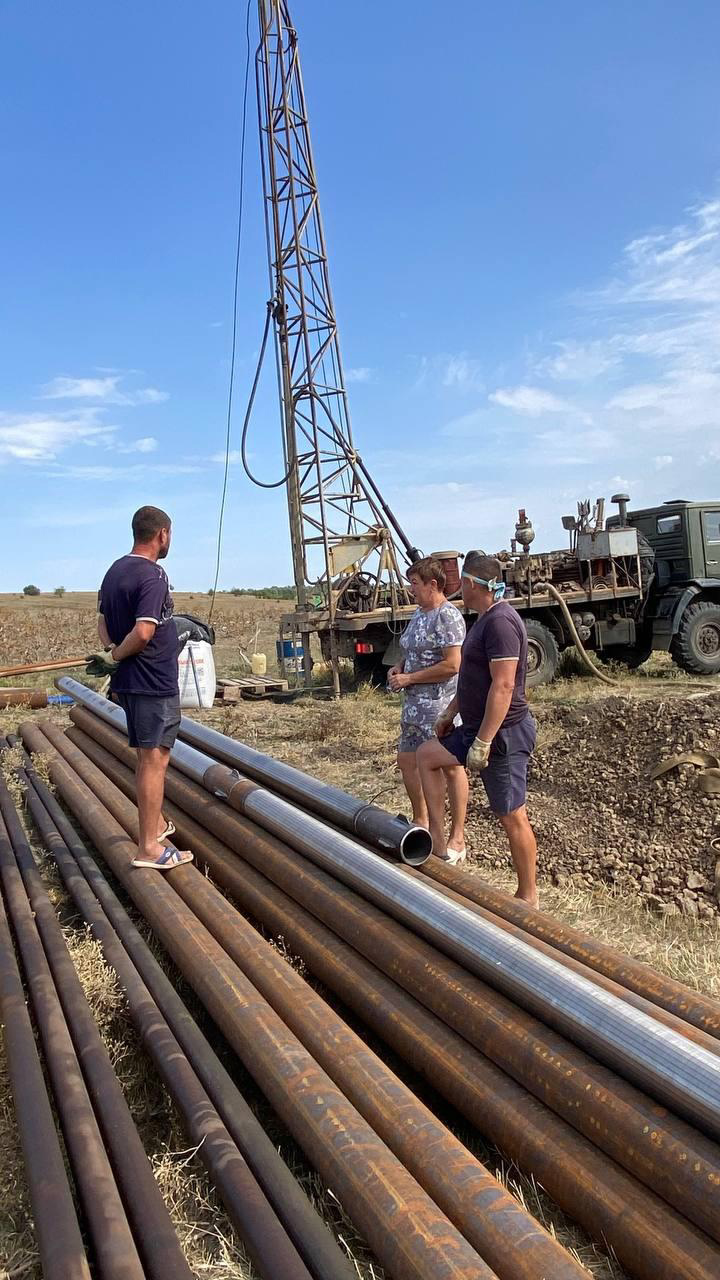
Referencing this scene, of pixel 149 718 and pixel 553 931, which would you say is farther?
pixel 149 718

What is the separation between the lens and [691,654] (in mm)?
12453

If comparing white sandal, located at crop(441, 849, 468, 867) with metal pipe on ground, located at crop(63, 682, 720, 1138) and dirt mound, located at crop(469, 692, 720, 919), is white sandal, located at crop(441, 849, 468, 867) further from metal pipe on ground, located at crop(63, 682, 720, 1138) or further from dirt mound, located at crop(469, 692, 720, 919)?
metal pipe on ground, located at crop(63, 682, 720, 1138)

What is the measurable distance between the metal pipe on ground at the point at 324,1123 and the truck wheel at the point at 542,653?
9.12m

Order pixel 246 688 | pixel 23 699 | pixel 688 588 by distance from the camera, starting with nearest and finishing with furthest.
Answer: pixel 23 699
pixel 246 688
pixel 688 588

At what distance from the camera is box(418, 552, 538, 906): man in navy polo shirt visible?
3631 millimetres

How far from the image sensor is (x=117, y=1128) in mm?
2205

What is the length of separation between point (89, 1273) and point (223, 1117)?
0.58 metres

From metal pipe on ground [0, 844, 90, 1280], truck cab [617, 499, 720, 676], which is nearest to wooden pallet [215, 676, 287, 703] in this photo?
truck cab [617, 499, 720, 676]

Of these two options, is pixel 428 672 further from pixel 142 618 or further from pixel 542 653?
pixel 542 653

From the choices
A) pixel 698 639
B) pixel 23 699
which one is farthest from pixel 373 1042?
pixel 698 639

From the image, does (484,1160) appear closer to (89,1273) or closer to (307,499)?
(89,1273)

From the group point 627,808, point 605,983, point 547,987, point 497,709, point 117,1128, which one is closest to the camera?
point 117,1128

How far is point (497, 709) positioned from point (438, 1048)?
150 cm

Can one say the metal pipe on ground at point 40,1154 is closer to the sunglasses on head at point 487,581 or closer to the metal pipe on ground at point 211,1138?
the metal pipe on ground at point 211,1138
